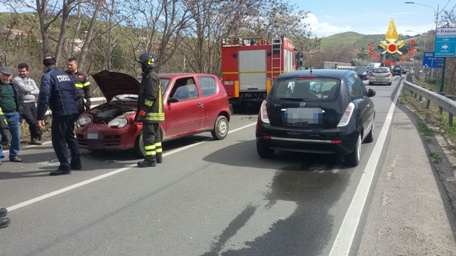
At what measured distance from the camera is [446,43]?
1823 cm

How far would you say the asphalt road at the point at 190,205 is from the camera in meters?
3.80

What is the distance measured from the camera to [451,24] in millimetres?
25281

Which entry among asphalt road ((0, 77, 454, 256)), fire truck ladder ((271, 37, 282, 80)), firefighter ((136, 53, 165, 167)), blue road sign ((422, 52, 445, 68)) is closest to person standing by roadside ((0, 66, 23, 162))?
asphalt road ((0, 77, 454, 256))

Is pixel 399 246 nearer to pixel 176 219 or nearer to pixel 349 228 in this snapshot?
pixel 349 228

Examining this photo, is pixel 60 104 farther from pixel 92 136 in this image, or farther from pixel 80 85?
pixel 80 85

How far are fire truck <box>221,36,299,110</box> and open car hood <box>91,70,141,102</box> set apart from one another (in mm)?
7347

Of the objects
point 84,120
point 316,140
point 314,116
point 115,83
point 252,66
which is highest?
point 252,66

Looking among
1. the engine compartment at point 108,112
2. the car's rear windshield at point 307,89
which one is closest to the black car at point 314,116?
the car's rear windshield at point 307,89

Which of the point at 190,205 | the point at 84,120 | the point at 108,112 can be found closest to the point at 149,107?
the point at 108,112

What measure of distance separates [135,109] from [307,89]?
10.5ft

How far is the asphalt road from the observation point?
3.80 m

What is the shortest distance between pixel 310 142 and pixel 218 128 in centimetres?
324

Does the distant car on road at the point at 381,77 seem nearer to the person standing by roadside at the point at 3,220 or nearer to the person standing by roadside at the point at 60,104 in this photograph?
the person standing by roadside at the point at 60,104

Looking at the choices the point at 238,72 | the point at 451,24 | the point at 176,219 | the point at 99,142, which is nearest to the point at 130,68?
the point at 238,72
